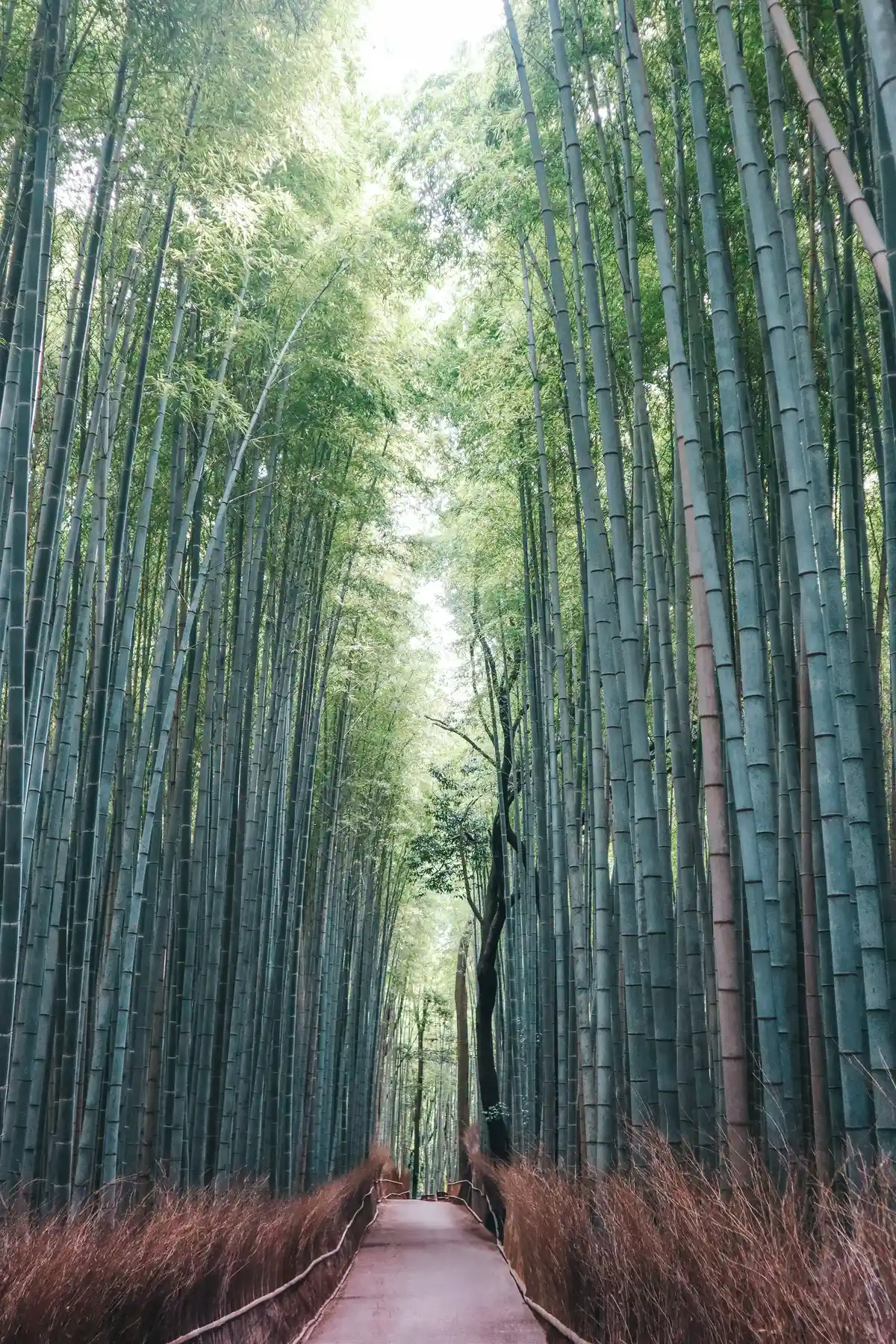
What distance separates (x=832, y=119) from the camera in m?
3.67

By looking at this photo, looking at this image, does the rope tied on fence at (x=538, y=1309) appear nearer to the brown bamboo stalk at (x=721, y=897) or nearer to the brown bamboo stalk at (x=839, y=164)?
the brown bamboo stalk at (x=721, y=897)

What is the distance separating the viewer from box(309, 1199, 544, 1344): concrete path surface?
4.21 metres

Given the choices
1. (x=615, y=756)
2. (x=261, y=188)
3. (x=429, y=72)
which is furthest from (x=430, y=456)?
(x=615, y=756)

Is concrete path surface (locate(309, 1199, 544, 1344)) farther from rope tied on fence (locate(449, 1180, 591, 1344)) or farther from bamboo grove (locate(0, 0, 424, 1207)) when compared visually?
bamboo grove (locate(0, 0, 424, 1207))

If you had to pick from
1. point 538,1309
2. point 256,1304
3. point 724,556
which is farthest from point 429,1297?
point 724,556

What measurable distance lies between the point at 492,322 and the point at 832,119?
2.86 metres

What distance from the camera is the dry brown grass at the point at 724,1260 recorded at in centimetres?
137

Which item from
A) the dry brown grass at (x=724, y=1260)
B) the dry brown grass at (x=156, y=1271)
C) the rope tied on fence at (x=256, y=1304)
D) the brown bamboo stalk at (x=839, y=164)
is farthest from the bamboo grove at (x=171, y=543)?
the brown bamboo stalk at (x=839, y=164)

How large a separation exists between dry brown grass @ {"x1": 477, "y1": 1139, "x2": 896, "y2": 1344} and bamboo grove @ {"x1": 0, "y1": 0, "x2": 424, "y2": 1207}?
1582mm

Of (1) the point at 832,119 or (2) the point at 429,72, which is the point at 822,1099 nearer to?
(1) the point at 832,119

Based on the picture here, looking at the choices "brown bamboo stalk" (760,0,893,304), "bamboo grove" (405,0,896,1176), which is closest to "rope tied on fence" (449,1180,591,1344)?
"bamboo grove" (405,0,896,1176)

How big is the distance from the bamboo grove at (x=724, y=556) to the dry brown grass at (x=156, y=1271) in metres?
1.17

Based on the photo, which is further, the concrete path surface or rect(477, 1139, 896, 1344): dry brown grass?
the concrete path surface

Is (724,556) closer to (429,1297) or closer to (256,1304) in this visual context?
(256,1304)
